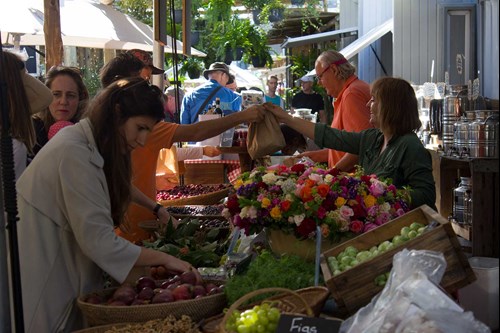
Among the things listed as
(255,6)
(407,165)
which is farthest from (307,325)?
(255,6)

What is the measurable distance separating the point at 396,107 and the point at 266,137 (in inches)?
42.3

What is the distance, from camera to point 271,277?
3217 mm

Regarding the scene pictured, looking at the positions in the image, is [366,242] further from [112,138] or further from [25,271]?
[25,271]

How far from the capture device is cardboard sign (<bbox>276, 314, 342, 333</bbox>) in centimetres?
254

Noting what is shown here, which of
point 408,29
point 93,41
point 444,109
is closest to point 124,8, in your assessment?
point 93,41

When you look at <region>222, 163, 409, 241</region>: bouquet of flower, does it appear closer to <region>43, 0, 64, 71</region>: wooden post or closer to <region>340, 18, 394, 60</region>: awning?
<region>43, 0, 64, 71</region>: wooden post

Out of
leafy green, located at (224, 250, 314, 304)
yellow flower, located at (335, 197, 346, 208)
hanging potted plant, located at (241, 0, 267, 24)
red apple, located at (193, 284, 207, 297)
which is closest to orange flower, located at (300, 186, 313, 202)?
yellow flower, located at (335, 197, 346, 208)

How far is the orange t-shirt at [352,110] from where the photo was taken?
5.80 m

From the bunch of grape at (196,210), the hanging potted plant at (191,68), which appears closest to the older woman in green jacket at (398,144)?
the bunch of grape at (196,210)

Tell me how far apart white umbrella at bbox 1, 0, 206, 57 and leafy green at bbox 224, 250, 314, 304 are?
30.8ft

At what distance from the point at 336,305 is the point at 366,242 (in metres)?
0.40

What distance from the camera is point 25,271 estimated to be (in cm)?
342

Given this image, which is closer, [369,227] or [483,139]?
[369,227]

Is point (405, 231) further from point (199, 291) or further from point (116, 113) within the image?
point (116, 113)
